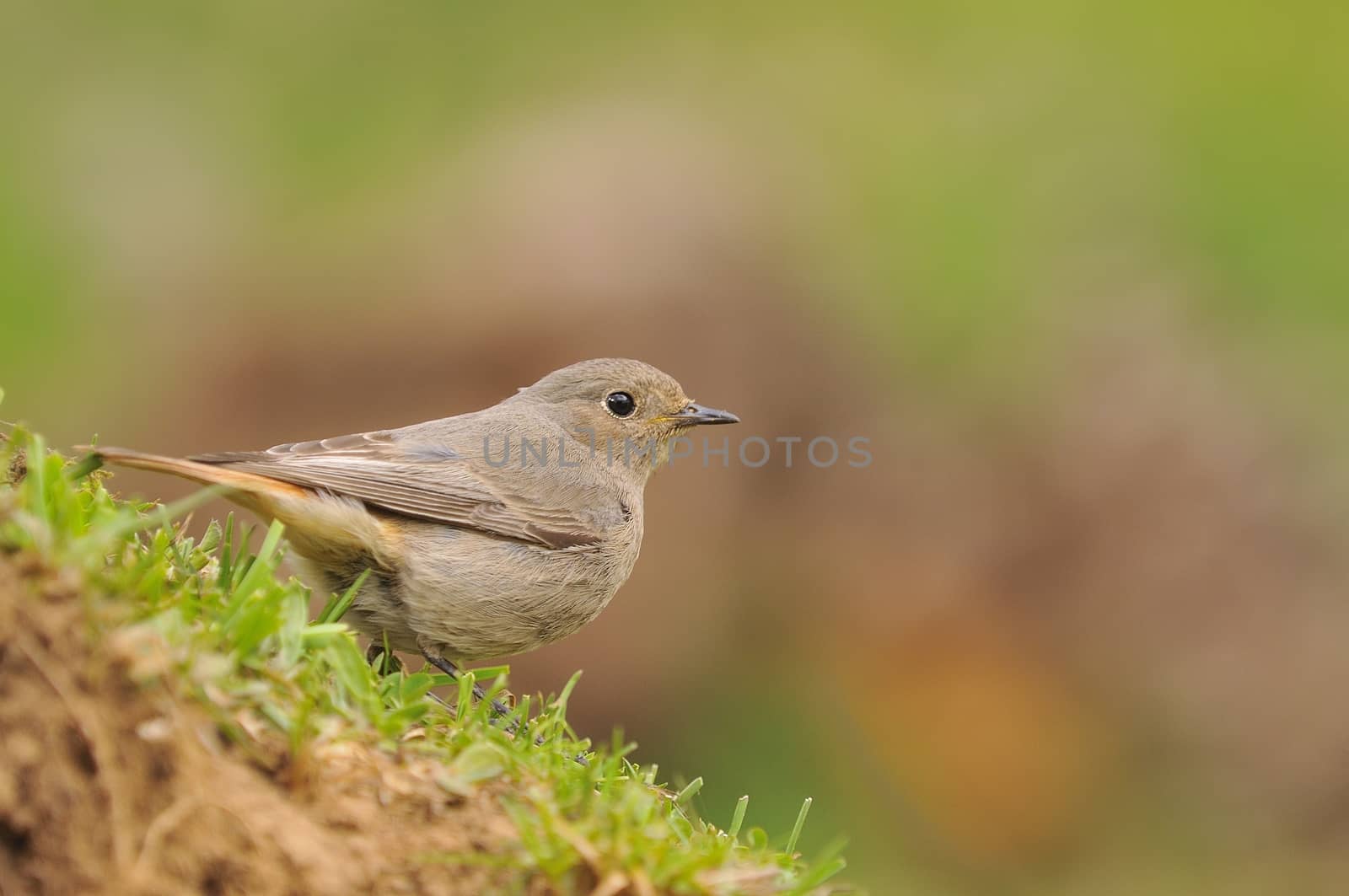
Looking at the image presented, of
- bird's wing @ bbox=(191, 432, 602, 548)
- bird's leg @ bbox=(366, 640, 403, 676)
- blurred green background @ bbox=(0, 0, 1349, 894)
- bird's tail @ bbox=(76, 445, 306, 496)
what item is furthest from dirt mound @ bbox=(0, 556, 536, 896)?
blurred green background @ bbox=(0, 0, 1349, 894)

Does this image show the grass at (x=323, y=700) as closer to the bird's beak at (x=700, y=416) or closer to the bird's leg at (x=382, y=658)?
the bird's leg at (x=382, y=658)

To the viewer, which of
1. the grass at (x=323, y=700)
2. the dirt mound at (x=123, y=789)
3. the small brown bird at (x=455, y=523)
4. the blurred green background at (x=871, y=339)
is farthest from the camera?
the blurred green background at (x=871, y=339)

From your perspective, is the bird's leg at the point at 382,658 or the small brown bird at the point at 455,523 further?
the small brown bird at the point at 455,523

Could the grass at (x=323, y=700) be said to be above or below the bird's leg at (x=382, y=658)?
above

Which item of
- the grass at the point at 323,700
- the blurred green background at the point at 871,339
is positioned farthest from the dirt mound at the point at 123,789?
the blurred green background at the point at 871,339

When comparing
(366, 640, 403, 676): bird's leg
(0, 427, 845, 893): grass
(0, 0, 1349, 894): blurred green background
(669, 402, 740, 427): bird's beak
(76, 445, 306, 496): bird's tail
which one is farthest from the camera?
(0, 0, 1349, 894): blurred green background

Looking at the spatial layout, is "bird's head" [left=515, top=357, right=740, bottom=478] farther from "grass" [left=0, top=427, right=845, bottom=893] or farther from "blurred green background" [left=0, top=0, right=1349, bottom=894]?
"blurred green background" [left=0, top=0, right=1349, bottom=894]

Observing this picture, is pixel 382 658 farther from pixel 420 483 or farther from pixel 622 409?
pixel 622 409

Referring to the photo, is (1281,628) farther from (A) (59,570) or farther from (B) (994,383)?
(A) (59,570)

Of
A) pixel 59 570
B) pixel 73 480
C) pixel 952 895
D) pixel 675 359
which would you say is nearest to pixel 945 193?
pixel 675 359
